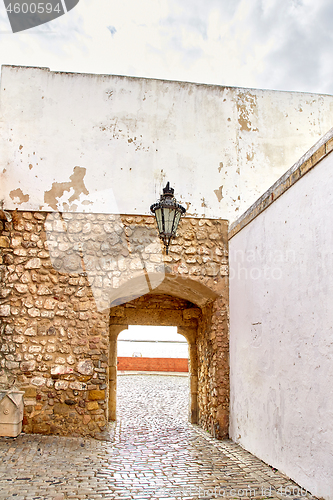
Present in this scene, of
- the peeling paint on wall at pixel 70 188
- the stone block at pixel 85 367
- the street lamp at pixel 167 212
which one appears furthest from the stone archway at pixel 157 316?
the street lamp at pixel 167 212

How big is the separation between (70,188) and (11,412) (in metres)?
2.89

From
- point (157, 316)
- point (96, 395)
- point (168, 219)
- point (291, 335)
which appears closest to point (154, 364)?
point (157, 316)

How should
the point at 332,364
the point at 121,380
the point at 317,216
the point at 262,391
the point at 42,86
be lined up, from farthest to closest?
the point at 121,380
the point at 42,86
the point at 262,391
the point at 317,216
the point at 332,364

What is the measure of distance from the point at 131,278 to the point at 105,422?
1859 mm

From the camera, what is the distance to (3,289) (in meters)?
5.11

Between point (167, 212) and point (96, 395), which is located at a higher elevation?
point (167, 212)

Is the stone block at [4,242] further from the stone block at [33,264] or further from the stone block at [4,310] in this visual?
the stone block at [4,310]

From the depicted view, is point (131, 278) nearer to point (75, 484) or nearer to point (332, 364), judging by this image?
point (75, 484)

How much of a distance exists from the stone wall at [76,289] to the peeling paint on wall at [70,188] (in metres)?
0.21

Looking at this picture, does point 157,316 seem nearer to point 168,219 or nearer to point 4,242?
point 4,242

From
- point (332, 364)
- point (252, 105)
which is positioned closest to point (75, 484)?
point (332, 364)

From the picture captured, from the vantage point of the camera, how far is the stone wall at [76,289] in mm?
4945

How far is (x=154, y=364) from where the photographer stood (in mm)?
14656

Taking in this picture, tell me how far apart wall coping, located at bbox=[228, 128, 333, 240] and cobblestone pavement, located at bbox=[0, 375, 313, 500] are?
8.44 ft
